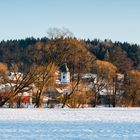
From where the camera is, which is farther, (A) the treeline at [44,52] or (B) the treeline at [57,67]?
(A) the treeline at [44,52]

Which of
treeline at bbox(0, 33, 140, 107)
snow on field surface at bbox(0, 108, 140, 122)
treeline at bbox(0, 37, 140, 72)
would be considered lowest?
snow on field surface at bbox(0, 108, 140, 122)

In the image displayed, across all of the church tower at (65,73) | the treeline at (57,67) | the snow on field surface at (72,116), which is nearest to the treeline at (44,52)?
the treeline at (57,67)

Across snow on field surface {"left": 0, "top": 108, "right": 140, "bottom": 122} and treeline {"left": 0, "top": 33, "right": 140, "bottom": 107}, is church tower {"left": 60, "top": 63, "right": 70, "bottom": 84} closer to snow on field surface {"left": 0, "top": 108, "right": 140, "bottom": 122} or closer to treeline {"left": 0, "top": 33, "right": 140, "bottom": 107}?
treeline {"left": 0, "top": 33, "right": 140, "bottom": 107}

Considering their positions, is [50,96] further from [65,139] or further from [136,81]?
[65,139]

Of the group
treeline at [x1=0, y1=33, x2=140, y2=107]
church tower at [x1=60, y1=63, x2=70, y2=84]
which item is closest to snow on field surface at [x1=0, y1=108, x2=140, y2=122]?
treeline at [x1=0, y1=33, x2=140, y2=107]

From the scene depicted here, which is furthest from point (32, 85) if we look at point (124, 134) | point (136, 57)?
point (136, 57)

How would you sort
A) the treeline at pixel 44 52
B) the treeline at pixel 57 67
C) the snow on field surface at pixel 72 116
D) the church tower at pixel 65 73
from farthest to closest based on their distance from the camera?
the church tower at pixel 65 73 < the treeline at pixel 44 52 < the treeline at pixel 57 67 < the snow on field surface at pixel 72 116

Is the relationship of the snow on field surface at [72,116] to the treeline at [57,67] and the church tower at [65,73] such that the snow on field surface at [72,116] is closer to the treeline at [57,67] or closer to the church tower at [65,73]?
the treeline at [57,67]

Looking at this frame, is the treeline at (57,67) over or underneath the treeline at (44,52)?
underneath

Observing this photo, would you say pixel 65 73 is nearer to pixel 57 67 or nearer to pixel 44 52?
pixel 57 67

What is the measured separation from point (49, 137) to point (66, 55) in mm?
29649

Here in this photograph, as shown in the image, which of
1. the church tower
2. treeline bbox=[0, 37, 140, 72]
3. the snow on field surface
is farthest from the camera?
the church tower

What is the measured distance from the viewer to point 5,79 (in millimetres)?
46000

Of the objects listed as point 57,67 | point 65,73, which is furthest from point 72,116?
point 65,73
